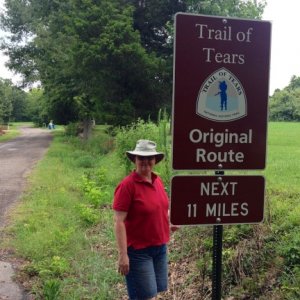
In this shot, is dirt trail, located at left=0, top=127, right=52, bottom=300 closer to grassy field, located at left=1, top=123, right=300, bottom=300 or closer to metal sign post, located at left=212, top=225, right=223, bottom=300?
grassy field, located at left=1, top=123, right=300, bottom=300

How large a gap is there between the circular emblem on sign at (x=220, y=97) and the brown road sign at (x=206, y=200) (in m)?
0.35

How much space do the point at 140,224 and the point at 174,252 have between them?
2873mm

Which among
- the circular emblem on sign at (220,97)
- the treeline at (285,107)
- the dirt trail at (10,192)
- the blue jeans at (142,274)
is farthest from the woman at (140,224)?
the treeline at (285,107)

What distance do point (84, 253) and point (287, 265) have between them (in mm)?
3197

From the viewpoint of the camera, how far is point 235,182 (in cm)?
267

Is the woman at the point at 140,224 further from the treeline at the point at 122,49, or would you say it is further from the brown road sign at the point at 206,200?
the treeline at the point at 122,49

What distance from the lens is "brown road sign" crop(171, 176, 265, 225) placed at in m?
2.62

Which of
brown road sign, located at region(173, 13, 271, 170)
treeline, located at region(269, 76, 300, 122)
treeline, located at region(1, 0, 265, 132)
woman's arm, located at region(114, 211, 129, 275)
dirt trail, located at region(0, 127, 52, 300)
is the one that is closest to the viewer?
brown road sign, located at region(173, 13, 271, 170)

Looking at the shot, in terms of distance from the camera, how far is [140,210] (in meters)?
3.66

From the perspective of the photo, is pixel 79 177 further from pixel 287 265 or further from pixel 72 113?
pixel 72 113

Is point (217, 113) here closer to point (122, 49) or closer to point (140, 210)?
point (140, 210)

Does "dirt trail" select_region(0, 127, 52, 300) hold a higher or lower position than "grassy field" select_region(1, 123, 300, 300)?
lower

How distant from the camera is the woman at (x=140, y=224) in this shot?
11.8 ft

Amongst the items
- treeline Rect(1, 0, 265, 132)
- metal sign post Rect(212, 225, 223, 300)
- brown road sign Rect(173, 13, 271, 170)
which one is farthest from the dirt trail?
treeline Rect(1, 0, 265, 132)
